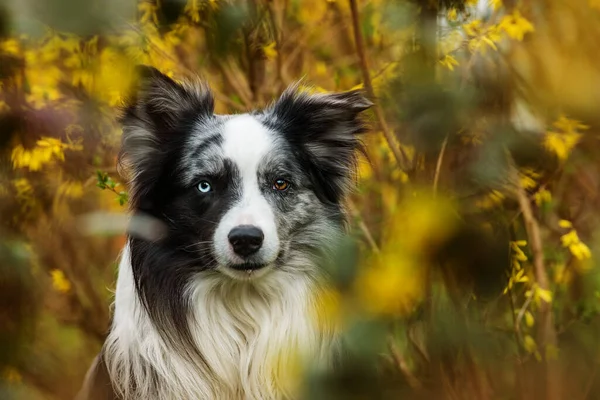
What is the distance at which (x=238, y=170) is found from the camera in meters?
2.97

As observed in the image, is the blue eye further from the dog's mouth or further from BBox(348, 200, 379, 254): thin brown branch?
BBox(348, 200, 379, 254): thin brown branch

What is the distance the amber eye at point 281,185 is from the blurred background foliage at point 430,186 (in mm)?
498

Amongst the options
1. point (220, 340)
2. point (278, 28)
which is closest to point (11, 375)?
point (220, 340)

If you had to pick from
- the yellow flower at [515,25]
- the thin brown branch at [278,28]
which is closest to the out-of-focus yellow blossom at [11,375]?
the yellow flower at [515,25]

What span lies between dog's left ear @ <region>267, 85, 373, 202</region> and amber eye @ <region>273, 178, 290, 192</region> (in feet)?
0.64

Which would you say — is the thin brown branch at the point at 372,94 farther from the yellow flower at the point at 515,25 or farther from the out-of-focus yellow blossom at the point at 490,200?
the out-of-focus yellow blossom at the point at 490,200

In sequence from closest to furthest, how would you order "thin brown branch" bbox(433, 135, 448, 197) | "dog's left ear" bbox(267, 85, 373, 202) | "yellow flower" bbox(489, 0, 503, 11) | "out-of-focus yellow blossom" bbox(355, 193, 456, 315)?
"out-of-focus yellow blossom" bbox(355, 193, 456, 315) → "thin brown branch" bbox(433, 135, 448, 197) → "yellow flower" bbox(489, 0, 503, 11) → "dog's left ear" bbox(267, 85, 373, 202)

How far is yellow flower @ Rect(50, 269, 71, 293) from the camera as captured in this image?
152 inches

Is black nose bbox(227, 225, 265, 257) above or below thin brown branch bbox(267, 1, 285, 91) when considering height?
below

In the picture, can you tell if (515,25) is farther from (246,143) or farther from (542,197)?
(246,143)

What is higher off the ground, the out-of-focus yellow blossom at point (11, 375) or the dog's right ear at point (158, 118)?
the dog's right ear at point (158, 118)

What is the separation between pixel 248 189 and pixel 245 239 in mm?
285

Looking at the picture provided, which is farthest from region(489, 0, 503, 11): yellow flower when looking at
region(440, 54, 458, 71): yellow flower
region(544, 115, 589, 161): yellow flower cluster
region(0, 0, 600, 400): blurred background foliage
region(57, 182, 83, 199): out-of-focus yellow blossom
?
region(57, 182, 83, 199): out-of-focus yellow blossom

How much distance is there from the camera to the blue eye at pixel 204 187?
9.94 feet
